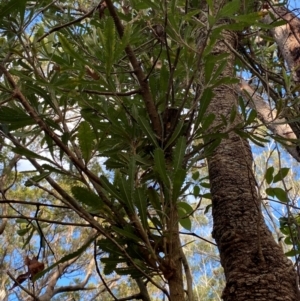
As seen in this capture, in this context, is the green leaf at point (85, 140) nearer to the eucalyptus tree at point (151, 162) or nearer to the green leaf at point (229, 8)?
the eucalyptus tree at point (151, 162)

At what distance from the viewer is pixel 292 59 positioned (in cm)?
190

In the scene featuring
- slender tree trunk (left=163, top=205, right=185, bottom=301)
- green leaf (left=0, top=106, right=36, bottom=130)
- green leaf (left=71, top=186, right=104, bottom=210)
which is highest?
green leaf (left=0, top=106, right=36, bottom=130)

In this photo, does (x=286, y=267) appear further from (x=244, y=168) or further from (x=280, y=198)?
(x=280, y=198)

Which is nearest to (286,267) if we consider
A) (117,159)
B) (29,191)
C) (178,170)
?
(178,170)

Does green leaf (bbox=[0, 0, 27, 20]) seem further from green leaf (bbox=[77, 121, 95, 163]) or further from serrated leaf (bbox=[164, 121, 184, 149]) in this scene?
serrated leaf (bbox=[164, 121, 184, 149])

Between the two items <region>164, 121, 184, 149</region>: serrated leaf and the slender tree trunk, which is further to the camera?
<region>164, 121, 184, 149</region>: serrated leaf

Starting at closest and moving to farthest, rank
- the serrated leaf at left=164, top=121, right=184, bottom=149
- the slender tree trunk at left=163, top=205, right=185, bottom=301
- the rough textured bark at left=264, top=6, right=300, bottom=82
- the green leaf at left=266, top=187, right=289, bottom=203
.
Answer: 1. the slender tree trunk at left=163, top=205, right=185, bottom=301
2. the serrated leaf at left=164, top=121, right=184, bottom=149
3. the green leaf at left=266, top=187, right=289, bottom=203
4. the rough textured bark at left=264, top=6, right=300, bottom=82

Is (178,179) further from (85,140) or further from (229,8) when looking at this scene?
(229,8)

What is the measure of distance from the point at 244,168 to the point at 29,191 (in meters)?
6.05

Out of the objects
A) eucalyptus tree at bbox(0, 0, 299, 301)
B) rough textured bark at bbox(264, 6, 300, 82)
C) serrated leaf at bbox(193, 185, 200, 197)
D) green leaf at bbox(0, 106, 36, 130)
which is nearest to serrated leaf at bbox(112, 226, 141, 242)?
eucalyptus tree at bbox(0, 0, 299, 301)

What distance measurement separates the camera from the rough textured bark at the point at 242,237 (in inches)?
22.8

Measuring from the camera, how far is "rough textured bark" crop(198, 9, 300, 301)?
22.8 inches

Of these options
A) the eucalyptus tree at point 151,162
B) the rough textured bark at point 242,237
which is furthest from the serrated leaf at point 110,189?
the rough textured bark at point 242,237

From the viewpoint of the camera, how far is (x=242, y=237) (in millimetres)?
664
